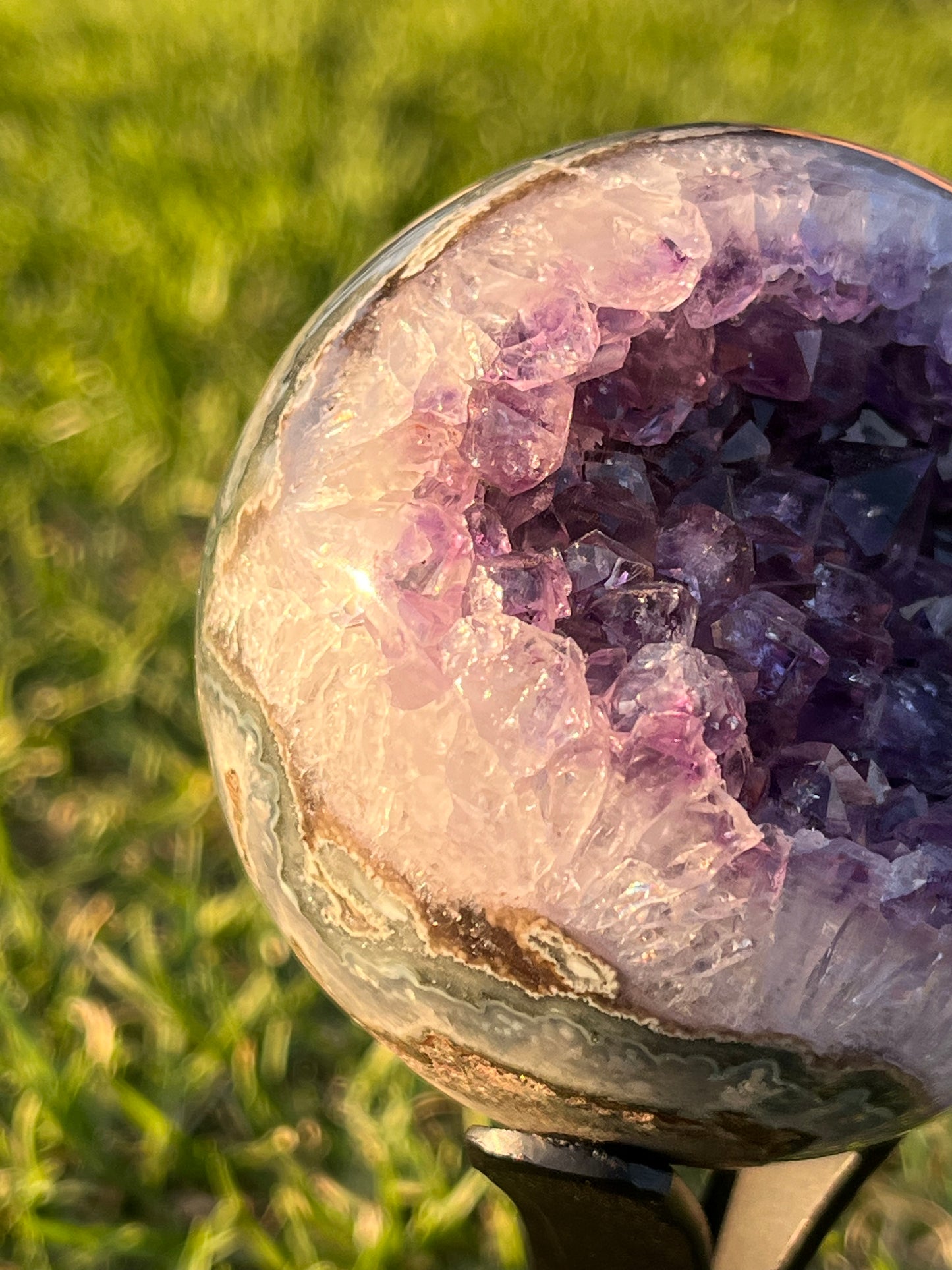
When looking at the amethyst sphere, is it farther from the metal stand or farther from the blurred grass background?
the blurred grass background

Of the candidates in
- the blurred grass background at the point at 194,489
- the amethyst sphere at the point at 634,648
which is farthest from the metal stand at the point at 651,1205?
the blurred grass background at the point at 194,489

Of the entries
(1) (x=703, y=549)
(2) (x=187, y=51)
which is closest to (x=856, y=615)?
(1) (x=703, y=549)

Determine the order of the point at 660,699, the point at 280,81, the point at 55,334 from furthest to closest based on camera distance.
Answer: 1. the point at 280,81
2. the point at 55,334
3. the point at 660,699

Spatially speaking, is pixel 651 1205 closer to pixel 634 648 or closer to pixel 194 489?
pixel 634 648

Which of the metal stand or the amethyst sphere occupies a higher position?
the amethyst sphere

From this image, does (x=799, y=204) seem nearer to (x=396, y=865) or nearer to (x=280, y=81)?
(x=396, y=865)

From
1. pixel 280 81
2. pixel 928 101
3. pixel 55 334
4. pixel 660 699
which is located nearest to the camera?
pixel 660 699

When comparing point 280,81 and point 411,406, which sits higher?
point 411,406

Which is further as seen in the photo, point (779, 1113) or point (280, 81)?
point (280, 81)

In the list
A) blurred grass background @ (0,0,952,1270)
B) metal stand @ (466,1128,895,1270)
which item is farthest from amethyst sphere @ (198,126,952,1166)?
blurred grass background @ (0,0,952,1270)
